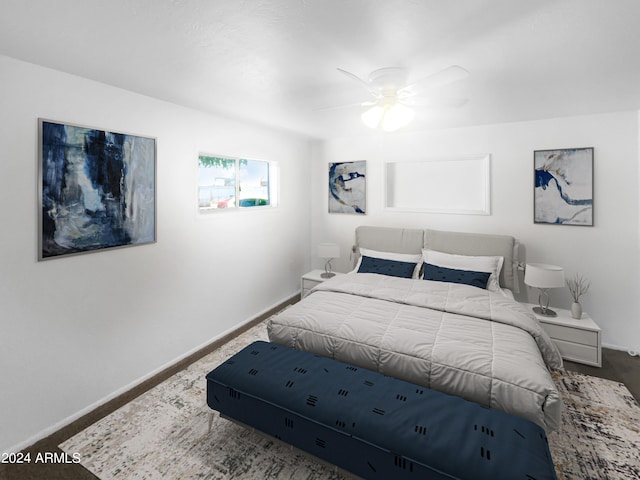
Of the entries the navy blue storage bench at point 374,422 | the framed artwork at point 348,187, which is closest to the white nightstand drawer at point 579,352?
the navy blue storage bench at point 374,422

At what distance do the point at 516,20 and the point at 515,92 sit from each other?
4.01 feet

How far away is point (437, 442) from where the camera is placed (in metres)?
1.47

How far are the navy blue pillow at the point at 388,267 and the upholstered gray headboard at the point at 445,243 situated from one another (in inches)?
14.4

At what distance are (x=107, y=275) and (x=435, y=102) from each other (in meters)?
2.82

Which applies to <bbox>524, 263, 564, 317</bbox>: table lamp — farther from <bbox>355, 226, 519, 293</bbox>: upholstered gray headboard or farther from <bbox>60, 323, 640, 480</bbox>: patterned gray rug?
<bbox>60, 323, 640, 480</bbox>: patterned gray rug

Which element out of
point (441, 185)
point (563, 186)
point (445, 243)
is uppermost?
point (441, 185)

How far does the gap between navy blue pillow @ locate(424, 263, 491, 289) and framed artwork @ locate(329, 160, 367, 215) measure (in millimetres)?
1418

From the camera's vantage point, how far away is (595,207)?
3.28 m

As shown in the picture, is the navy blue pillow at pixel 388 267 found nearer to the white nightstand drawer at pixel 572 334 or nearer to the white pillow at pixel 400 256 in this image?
the white pillow at pixel 400 256

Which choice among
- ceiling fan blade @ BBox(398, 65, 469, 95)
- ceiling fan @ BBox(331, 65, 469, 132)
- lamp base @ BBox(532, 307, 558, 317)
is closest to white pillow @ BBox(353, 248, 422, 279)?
lamp base @ BBox(532, 307, 558, 317)

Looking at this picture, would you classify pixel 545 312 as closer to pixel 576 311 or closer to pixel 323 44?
pixel 576 311

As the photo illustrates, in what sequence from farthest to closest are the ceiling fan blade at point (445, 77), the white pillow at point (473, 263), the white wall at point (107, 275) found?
1. the white pillow at point (473, 263)
2. the white wall at point (107, 275)
3. the ceiling fan blade at point (445, 77)

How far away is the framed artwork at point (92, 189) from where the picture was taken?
2105 mm

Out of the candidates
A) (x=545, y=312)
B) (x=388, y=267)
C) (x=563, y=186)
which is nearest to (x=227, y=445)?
(x=388, y=267)
